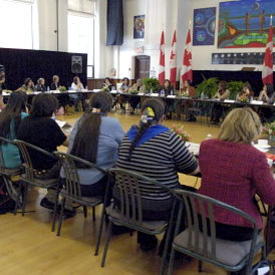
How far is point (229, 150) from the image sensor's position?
6.35 ft

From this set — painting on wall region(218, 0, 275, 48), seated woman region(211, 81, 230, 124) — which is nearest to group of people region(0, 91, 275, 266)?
seated woman region(211, 81, 230, 124)

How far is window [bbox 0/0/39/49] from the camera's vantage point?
11.1 meters

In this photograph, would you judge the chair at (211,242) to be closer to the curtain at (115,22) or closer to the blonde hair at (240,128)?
the blonde hair at (240,128)

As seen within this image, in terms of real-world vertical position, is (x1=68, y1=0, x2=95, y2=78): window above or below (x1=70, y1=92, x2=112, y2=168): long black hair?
above

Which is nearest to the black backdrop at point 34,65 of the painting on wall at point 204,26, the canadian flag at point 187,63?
the canadian flag at point 187,63

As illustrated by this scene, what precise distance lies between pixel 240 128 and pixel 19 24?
11122 millimetres

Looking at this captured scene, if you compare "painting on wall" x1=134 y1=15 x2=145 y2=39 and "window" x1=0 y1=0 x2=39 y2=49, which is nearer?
"window" x1=0 y1=0 x2=39 y2=49

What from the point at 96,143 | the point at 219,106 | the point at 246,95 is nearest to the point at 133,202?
the point at 96,143

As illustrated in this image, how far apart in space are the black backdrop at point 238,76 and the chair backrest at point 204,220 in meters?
9.40

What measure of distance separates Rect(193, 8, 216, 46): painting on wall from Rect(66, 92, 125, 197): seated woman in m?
9.92

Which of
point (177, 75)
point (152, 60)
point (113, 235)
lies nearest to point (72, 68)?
point (152, 60)

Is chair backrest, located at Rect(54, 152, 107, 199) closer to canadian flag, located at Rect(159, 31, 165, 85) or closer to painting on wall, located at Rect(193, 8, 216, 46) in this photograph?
canadian flag, located at Rect(159, 31, 165, 85)

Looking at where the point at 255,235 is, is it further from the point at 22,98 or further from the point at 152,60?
the point at 152,60

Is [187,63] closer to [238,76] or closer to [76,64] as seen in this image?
[238,76]
